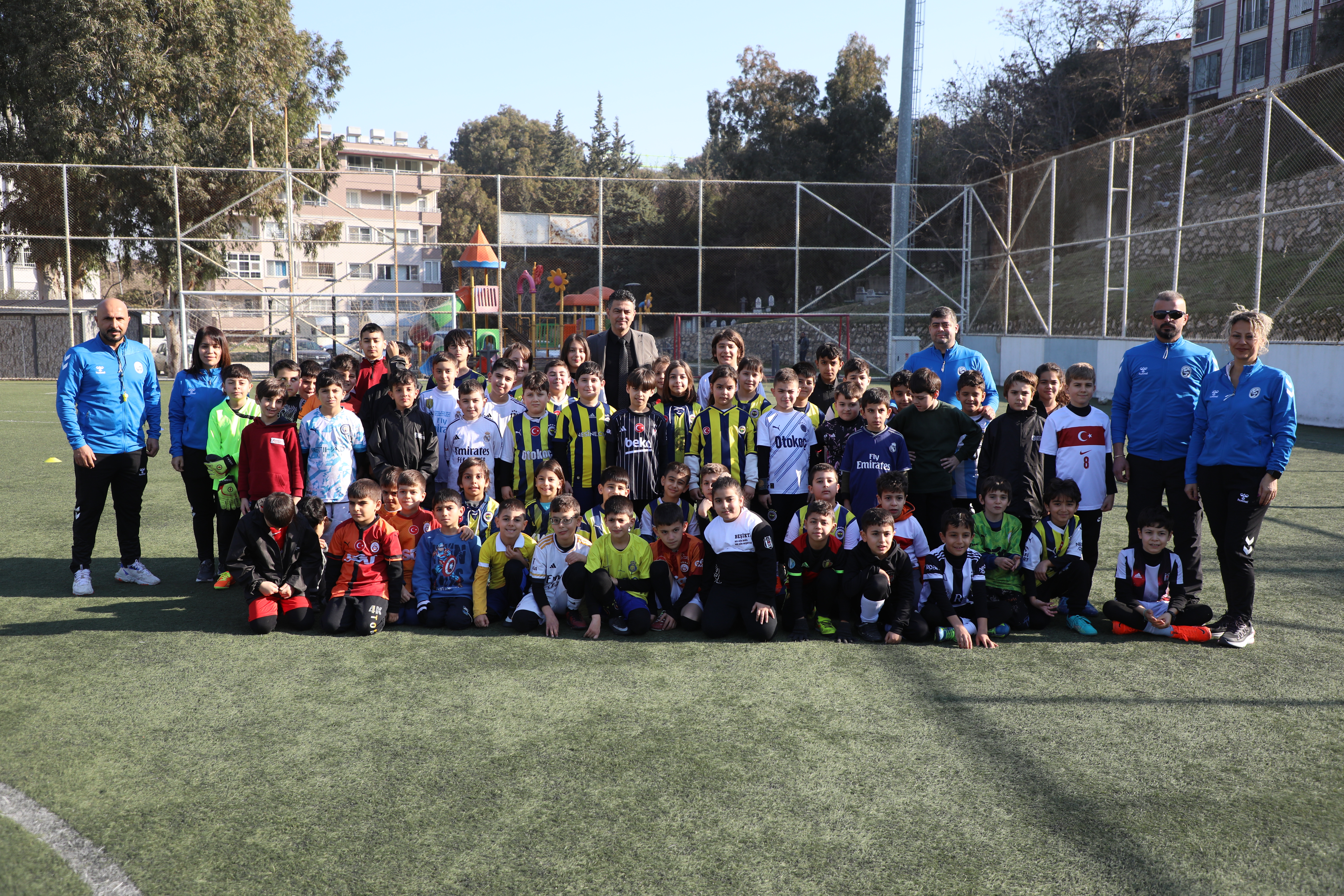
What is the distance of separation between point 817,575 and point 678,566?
30.4 inches

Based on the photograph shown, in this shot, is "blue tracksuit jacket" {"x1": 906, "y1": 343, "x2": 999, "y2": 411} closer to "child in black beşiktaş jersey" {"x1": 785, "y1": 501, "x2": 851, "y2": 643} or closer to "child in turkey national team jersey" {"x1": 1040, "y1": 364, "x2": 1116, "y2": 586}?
"child in turkey national team jersey" {"x1": 1040, "y1": 364, "x2": 1116, "y2": 586}

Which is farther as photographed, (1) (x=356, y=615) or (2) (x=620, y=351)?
(2) (x=620, y=351)

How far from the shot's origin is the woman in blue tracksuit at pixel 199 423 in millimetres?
5527

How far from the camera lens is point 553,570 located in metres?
4.91

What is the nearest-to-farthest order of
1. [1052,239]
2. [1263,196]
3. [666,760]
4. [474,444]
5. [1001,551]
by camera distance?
1. [666,760]
2. [1001,551]
3. [474,444]
4. [1263,196]
5. [1052,239]

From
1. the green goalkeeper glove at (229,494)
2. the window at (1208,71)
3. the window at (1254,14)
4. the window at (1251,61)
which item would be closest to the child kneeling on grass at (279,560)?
the green goalkeeper glove at (229,494)

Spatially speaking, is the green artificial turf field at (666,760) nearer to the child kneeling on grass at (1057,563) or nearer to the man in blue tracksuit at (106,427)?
the child kneeling on grass at (1057,563)

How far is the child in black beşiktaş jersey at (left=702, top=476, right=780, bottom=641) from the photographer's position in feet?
15.2

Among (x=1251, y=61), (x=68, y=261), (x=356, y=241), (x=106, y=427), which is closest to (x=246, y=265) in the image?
(x=356, y=241)

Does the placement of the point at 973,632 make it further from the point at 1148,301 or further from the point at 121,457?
the point at 1148,301

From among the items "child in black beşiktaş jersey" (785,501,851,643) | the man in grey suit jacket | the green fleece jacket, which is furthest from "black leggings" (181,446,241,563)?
the green fleece jacket

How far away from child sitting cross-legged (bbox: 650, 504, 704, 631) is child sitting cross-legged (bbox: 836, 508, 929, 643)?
0.79m

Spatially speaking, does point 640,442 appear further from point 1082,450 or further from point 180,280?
point 180,280

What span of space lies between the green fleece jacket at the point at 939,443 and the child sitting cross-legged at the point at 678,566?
1.34 meters
